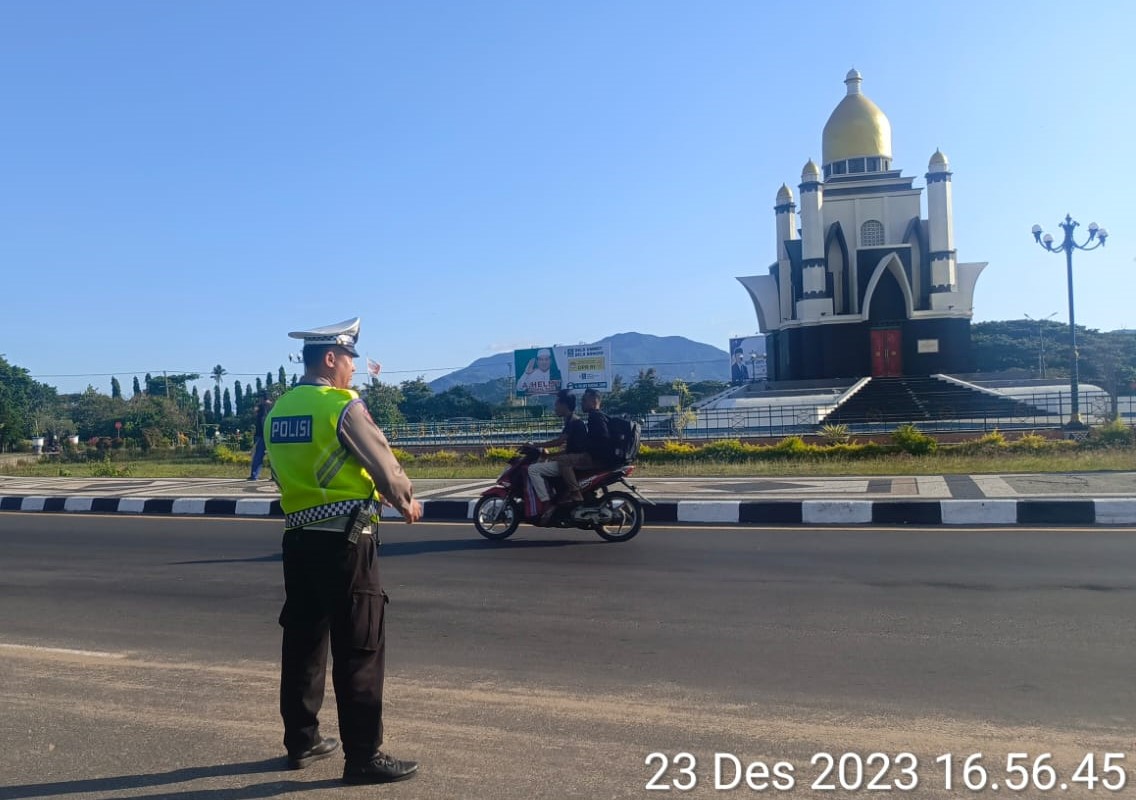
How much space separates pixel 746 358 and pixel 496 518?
71.0 meters

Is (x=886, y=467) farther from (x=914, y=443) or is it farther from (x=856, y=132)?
(x=856, y=132)

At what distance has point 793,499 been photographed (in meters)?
11.3

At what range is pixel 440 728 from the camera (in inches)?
162

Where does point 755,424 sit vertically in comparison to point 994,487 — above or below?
above

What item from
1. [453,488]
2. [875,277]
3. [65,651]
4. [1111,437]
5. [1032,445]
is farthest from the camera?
[875,277]

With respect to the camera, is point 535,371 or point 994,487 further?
point 535,371

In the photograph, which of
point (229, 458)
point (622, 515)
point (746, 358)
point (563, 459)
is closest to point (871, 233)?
point (229, 458)

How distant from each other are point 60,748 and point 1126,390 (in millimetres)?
41398

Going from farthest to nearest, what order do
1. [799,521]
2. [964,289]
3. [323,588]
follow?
[964,289] < [799,521] < [323,588]

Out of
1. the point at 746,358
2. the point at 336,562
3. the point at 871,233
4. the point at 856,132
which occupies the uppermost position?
the point at 856,132

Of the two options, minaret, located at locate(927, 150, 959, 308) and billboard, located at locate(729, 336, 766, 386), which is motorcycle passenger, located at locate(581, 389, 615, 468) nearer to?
minaret, located at locate(927, 150, 959, 308)

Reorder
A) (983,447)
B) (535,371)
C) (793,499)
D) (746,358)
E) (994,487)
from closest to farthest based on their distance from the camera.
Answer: (793,499) → (994,487) → (983,447) → (535,371) → (746,358)

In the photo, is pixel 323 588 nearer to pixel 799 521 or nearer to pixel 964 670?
pixel 964 670

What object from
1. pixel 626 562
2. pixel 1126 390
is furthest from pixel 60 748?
pixel 1126 390
